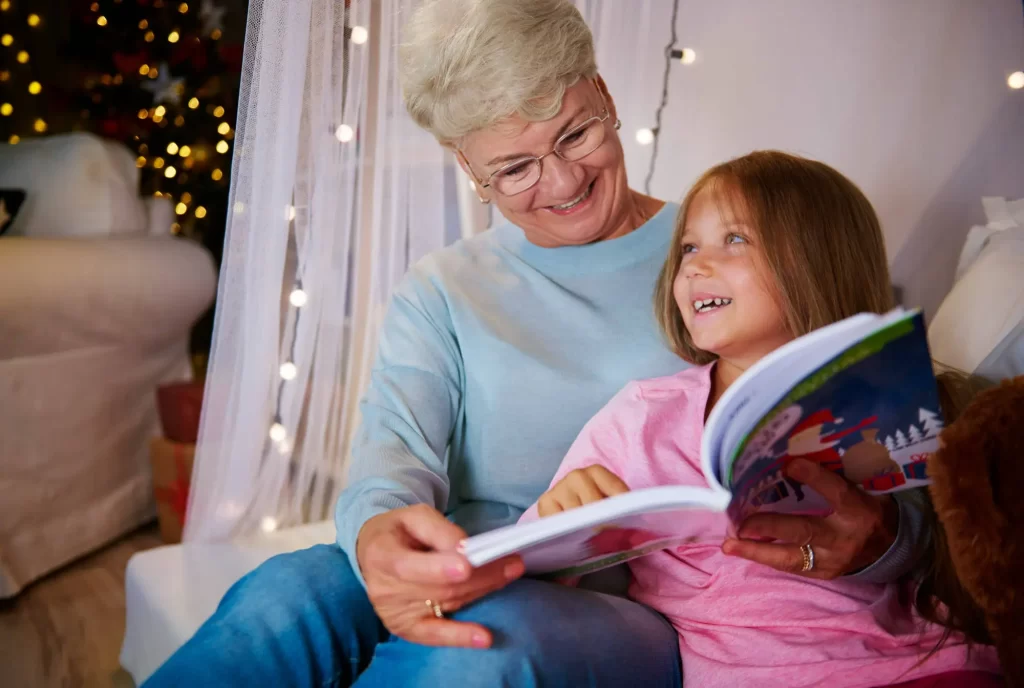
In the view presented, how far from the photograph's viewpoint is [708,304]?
98 centimetres

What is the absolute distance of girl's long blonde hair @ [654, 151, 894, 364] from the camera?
0.93 meters

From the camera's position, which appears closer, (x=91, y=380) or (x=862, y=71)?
(x=862, y=71)

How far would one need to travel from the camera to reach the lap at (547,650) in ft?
2.38

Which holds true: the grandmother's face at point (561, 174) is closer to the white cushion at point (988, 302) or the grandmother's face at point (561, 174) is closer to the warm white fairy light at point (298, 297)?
the warm white fairy light at point (298, 297)

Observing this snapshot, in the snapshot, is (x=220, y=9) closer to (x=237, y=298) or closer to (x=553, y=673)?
(x=237, y=298)

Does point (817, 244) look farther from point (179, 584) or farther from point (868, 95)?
point (179, 584)

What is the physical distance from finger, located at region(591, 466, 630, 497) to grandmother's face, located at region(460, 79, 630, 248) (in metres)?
0.43

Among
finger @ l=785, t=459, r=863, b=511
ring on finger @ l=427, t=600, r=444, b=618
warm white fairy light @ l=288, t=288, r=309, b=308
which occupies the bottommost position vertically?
ring on finger @ l=427, t=600, r=444, b=618

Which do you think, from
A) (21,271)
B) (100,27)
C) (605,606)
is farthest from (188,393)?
(605,606)

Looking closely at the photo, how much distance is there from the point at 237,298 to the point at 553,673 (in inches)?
28.9

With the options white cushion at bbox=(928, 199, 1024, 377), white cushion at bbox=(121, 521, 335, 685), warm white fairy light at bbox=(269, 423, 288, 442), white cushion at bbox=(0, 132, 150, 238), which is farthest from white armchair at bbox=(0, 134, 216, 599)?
white cushion at bbox=(928, 199, 1024, 377)

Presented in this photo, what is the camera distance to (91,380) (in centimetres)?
212

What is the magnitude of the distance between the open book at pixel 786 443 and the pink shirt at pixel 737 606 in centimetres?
15

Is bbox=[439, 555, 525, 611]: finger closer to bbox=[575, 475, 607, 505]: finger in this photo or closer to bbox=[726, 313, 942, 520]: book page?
bbox=[575, 475, 607, 505]: finger
